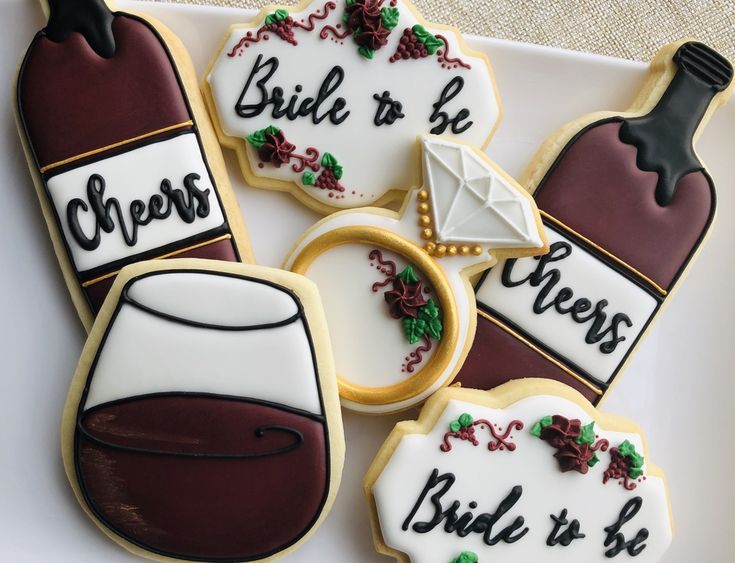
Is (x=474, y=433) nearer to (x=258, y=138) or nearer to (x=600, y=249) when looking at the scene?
(x=600, y=249)

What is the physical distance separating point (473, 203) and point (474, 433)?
368 mm

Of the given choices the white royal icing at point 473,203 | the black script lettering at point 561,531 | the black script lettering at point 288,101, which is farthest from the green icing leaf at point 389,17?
the black script lettering at point 561,531

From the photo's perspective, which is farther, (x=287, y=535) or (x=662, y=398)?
(x=662, y=398)

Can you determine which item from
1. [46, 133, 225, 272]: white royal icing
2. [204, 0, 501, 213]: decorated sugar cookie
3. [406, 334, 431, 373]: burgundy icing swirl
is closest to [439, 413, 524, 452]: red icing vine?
[406, 334, 431, 373]: burgundy icing swirl

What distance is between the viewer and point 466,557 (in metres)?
1.20

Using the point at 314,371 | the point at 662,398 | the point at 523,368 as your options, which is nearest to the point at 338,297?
the point at 314,371

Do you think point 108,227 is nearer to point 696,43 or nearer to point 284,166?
point 284,166

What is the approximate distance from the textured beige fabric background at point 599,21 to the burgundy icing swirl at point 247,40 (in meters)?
0.37

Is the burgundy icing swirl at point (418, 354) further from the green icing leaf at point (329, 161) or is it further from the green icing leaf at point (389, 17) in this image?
the green icing leaf at point (389, 17)

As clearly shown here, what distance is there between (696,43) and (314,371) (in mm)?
855

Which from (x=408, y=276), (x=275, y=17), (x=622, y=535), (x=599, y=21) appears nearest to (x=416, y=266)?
(x=408, y=276)

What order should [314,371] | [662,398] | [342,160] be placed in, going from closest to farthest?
[314,371] → [342,160] → [662,398]

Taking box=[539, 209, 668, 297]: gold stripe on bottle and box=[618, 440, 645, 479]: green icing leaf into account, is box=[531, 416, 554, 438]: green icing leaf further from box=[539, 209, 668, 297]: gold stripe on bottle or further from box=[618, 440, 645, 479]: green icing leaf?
box=[539, 209, 668, 297]: gold stripe on bottle

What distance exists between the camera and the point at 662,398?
136 cm
